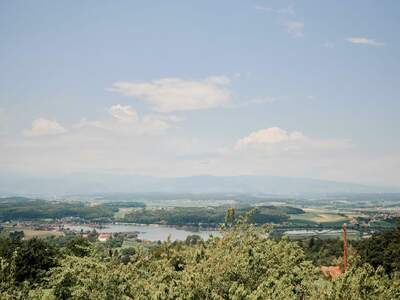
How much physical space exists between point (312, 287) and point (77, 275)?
618 centimetres

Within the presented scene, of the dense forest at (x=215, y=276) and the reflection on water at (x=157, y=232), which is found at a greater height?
the dense forest at (x=215, y=276)

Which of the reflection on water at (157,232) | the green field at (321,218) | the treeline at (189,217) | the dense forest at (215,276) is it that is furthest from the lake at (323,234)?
the dense forest at (215,276)

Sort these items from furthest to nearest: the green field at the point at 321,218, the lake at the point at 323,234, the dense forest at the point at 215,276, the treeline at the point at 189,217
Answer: the treeline at the point at 189,217, the green field at the point at 321,218, the lake at the point at 323,234, the dense forest at the point at 215,276

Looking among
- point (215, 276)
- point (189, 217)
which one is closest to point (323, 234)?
point (189, 217)

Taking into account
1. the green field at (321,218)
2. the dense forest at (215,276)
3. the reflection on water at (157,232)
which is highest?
the dense forest at (215,276)

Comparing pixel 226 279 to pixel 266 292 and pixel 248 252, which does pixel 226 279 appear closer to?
pixel 266 292

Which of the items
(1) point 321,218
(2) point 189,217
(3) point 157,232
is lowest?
(3) point 157,232

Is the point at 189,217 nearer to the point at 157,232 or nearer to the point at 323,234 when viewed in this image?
the point at 157,232

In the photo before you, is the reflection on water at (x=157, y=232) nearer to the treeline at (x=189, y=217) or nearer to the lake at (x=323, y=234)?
the treeline at (x=189, y=217)

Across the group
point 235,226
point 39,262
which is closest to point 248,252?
point 235,226

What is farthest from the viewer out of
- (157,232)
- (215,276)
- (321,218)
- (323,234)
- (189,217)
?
(189,217)

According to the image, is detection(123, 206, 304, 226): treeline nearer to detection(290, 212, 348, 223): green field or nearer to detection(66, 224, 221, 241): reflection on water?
detection(290, 212, 348, 223): green field

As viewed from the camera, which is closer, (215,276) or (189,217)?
(215,276)

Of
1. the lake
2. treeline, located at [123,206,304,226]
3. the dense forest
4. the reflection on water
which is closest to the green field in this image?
treeline, located at [123,206,304,226]
